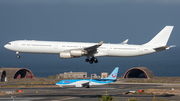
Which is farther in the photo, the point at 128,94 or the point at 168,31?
the point at 168,31

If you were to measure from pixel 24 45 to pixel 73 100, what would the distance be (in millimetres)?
20665

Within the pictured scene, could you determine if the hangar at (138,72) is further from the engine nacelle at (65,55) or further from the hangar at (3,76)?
the engine nacelle at (65,55)

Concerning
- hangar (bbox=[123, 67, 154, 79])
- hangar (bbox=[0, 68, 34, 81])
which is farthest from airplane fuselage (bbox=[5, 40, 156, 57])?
hangar (bbox=[123, 67, 154, 79])

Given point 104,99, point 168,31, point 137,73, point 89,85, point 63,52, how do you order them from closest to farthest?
point 104,99 < point 63,52 < point 168,31 < point 89,85 < point 137,73

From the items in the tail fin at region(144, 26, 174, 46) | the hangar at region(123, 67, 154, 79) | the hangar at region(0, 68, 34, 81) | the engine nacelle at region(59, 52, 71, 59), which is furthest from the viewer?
the hangar at region(123, 67, 154, 79)

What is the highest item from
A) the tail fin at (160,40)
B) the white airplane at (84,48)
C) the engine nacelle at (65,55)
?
the tail fin at (160,40)

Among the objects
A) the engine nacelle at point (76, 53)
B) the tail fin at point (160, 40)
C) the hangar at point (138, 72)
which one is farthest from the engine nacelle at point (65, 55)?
the hangar at point (138, 72)

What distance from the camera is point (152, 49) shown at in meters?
63.6

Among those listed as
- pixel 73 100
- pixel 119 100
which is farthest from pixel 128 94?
pixel 73 100

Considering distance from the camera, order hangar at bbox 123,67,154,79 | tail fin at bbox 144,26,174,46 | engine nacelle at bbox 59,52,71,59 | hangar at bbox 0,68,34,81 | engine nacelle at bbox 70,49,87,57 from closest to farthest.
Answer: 1. engine nacelle at bbox 59,52,71,59
2. engine nacelle at bbox 70,49,87,57
3. tail fin at bbox 144,26,174,46
4. hangar at bbox 0,68,34,81
5. hangar at bbox 123,67,154,79

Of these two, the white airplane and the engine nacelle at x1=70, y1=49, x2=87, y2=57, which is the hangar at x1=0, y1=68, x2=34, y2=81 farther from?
the engine nacelle at x1=70, y1=49, x2=87, y2=57

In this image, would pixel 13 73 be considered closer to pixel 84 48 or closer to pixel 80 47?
pixel 80 47

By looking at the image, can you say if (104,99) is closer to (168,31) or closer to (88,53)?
(88,53)


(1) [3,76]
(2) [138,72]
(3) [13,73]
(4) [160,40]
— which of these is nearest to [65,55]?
(4) [160,40]
